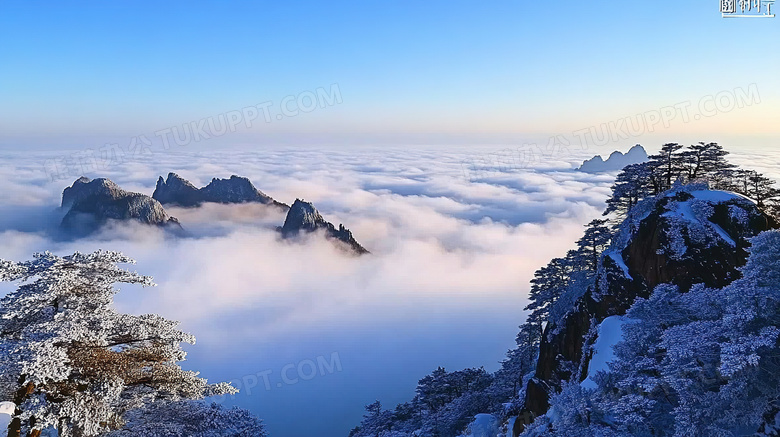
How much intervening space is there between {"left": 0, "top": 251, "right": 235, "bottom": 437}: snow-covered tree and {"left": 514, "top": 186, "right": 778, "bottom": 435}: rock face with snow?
18.0 metres

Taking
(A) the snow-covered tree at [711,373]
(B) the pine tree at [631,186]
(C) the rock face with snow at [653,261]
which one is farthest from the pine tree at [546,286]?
(A) the snow-covered tree at [711,373]

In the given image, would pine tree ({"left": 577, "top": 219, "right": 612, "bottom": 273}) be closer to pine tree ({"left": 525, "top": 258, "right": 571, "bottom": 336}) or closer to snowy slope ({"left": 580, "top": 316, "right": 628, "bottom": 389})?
pine tree ({"left": 525, "top": 258, "right": 571, "bottom": 336})

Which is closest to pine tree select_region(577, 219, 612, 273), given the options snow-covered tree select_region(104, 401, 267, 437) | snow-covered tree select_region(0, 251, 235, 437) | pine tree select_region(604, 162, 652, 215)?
pine tree select_region(604, 162, 652, 215)

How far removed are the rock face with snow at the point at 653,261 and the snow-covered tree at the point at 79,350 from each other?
59.2 ft

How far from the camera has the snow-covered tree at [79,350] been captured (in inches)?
483

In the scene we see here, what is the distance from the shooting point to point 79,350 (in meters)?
13.3

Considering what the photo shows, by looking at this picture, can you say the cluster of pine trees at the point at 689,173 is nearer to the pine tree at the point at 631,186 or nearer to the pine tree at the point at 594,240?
the pine tree at the point at 631,186

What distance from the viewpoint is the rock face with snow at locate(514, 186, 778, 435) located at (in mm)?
20062

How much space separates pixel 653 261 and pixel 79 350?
25.2 metres

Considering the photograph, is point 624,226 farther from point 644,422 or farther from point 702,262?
point 644,422

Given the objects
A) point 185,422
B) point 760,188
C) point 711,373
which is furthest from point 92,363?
point 760,188

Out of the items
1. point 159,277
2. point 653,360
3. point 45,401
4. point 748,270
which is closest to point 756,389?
point 653,360

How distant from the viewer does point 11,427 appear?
42.5 ft

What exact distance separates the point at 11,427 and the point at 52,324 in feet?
12.2
